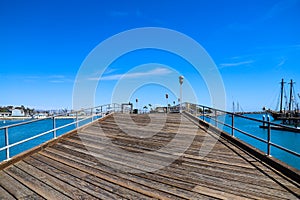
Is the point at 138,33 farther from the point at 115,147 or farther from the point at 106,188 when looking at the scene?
the point at 106,188

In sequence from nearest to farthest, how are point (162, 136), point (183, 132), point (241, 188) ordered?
point (241, 188) < point (162, 136) < point (183, 132)

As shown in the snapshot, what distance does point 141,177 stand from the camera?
400 cm

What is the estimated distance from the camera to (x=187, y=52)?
1205 centimetres

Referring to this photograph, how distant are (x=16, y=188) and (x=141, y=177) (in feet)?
7.50

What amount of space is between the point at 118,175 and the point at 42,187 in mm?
1387

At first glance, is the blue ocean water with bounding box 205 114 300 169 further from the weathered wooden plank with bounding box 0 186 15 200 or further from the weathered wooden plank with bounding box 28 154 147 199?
the weathered wooden plank with bounding box 0 186 15 200

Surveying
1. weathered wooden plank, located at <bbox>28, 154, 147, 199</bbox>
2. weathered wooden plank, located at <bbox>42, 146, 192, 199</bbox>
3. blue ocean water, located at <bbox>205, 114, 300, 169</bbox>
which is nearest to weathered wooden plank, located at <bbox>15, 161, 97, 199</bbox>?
weathered wooden plank, located at <bbox>28, 154, 147, 199</bbox>

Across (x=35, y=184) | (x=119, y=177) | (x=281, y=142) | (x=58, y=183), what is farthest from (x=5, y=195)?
(x=281, y=142)

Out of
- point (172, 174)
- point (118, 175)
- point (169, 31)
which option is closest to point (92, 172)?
point (118, 175)

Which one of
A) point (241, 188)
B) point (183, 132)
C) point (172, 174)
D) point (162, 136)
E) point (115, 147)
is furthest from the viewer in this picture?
point (183, 132)

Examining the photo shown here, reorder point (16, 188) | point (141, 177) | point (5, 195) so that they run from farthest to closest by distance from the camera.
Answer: point (141, 177), point (16, 188), point (5, 195)

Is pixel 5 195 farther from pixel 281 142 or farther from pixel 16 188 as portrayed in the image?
pixel 281 142

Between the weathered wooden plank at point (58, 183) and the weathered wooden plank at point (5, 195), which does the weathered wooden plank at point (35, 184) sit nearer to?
the weathered wooden plank at point (58, 183)

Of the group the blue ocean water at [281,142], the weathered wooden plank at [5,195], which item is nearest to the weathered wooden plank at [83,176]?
the weathered wooden plank at [5,195]
